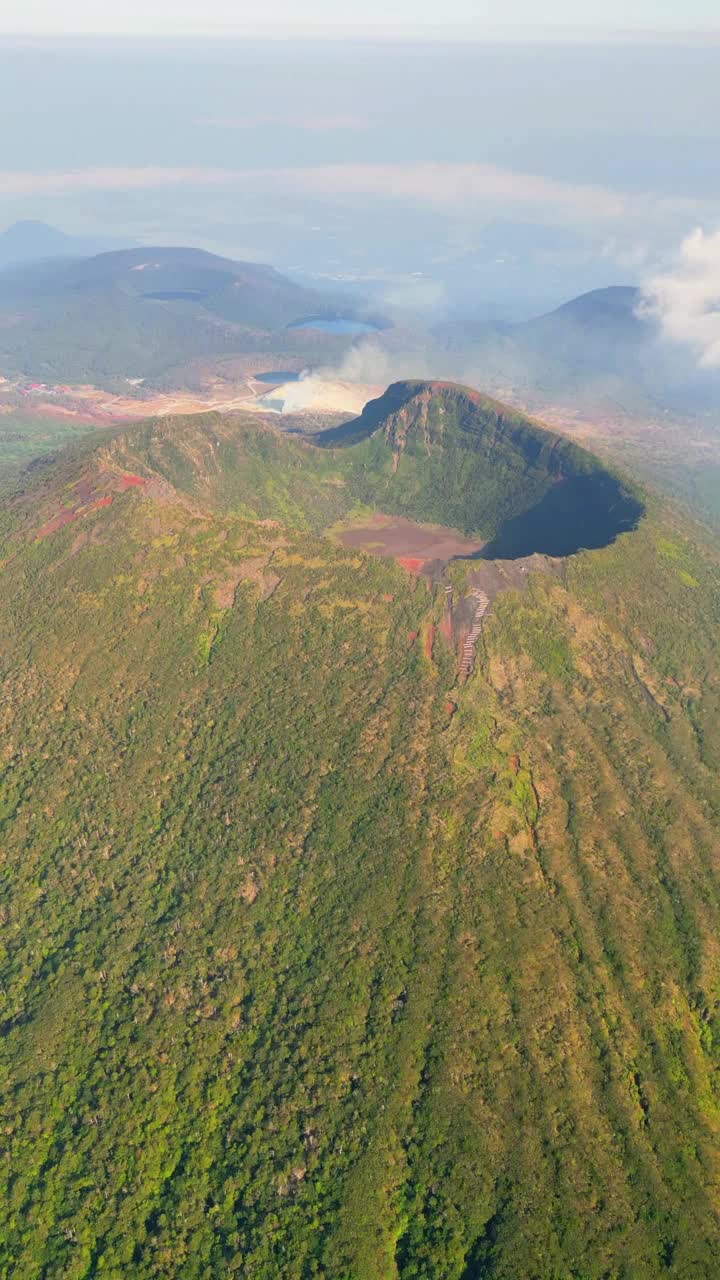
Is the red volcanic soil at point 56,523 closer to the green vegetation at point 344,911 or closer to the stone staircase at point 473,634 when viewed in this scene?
the green vegetation at point 344,911

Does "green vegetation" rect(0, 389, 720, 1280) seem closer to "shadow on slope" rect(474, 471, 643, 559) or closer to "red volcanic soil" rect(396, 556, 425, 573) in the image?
"red volcanic soil" rect(396, 556, 425, 573)

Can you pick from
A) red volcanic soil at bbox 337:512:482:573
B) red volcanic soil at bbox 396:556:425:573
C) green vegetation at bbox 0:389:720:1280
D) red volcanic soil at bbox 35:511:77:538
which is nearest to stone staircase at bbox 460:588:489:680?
green vegetation at bbox 0:389:720:1280

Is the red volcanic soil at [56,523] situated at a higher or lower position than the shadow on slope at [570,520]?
lower

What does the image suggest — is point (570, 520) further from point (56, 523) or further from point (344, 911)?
point (344, 911)

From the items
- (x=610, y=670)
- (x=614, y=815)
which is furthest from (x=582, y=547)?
(x=614, y=815)

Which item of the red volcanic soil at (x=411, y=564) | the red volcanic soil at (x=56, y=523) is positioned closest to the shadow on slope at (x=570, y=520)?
the red volcanic soil at (x=411, y=564)

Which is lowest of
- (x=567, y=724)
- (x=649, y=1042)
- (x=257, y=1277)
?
(x=257, y=1277)

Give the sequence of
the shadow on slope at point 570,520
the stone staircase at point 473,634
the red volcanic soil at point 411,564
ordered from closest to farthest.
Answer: the stone staircase at point 473,634 < the red volcanic soil at point 411,564 < the shadow on slope at point 570,520

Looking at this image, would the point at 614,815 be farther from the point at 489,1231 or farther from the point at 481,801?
the point at 489,1231

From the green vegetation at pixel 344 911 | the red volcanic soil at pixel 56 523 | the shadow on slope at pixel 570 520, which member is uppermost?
the shadow on slope at pixel 570 520
